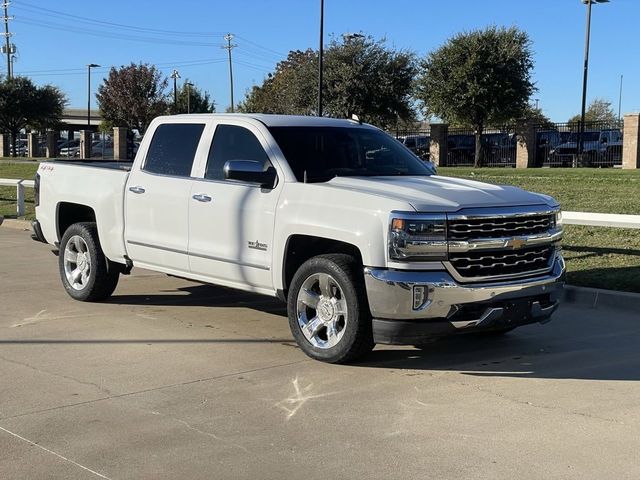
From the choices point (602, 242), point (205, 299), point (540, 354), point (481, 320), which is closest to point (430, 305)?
point (481, 320)

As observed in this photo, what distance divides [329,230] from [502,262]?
137 centimetres

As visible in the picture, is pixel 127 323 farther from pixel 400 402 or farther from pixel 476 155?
pixel 476 155

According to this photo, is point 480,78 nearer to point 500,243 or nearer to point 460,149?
point 460,149

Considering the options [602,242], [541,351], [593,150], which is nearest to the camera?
[541,351]

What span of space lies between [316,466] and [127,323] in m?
3.91

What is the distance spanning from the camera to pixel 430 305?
5629mm

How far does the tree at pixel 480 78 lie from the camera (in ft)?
124

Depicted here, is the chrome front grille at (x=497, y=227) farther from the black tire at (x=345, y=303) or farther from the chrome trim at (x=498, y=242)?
the black tire at (x=345, y=303)

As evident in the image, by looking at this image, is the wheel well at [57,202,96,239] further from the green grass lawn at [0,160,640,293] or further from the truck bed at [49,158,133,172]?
the green grass lawn at [0,160,640,293]

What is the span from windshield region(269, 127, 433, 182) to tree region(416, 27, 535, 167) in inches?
1232

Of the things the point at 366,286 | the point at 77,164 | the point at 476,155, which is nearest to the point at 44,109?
the point at 476,155

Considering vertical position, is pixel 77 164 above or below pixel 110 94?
below

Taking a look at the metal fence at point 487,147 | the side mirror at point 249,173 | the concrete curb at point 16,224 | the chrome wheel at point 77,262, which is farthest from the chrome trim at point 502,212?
the metal fence at point 487,147

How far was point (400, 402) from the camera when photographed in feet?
17.4
